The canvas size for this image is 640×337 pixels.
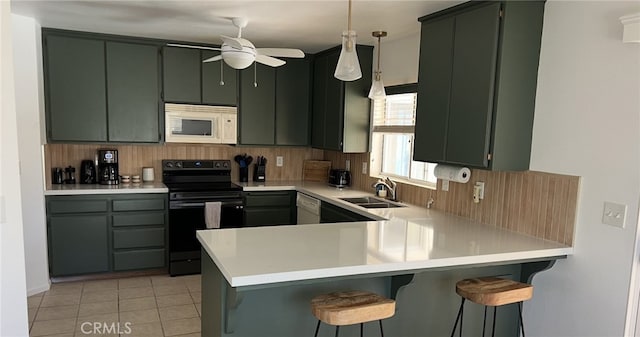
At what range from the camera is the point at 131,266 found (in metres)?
4.23

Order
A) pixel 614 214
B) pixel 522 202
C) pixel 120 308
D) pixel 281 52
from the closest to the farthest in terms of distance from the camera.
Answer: pixel 614 214 < pixel 522 202 < pixel 281 52 < pixel 120 308

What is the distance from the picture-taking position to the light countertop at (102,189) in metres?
3.94

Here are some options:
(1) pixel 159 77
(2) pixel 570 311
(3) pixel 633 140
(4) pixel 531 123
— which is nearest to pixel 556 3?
(4) pixel 531 123

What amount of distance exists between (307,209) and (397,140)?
3.69 feet

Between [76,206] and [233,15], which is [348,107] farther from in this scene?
[76,206]

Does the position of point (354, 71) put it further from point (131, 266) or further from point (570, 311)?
point (131, 266)

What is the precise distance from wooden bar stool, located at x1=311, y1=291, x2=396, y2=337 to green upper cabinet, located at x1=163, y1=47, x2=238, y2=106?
313 cm

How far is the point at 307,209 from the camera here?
14.3 ft

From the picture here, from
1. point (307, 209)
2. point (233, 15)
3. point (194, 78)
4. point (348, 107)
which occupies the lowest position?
point (307, 209)

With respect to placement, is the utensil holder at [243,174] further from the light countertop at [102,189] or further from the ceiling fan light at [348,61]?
the ceiling fan light at [348,61]

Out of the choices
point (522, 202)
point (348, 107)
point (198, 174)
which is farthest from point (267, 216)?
point (522, 202)

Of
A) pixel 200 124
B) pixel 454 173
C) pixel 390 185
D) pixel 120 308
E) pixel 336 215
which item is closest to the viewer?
pixel 454 173

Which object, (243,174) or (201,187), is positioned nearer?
(201,187)

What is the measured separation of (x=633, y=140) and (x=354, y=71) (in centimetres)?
142
